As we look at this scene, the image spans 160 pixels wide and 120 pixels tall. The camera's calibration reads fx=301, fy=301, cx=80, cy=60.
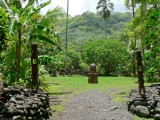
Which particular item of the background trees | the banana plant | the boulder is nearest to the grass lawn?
the boulder

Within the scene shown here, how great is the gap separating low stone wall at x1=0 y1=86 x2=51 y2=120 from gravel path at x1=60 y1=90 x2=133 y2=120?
38.7 inches

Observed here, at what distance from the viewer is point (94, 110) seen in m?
12.0

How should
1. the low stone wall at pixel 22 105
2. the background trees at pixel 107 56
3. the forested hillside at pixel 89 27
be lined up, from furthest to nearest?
1. the forested hillside at pixel 89 27
2. the background trees at pixel 107 56
3. the low stone wall at pixel 22 105

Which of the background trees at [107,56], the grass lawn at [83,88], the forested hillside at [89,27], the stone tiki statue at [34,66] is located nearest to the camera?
the stone tiki statue at [34,66]

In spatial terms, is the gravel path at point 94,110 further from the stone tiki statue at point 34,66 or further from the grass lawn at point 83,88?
the stone tiki statue at point 34,66

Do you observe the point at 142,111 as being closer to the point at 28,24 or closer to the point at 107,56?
the point at 28,24

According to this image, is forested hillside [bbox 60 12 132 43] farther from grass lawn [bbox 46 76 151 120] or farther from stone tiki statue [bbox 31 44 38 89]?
stone tiki statue [bbox 31 44 38 89]

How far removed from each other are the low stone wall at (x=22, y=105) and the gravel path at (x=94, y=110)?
38.7 inches

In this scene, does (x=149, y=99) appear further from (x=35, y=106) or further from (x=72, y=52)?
(x=72, y=52)

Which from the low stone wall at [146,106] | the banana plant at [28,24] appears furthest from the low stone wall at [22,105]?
the banana plant at [28,24]

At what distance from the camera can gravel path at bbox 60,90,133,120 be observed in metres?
10.8

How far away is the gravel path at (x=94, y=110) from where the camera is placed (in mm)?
10805

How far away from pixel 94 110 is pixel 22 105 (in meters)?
3.76

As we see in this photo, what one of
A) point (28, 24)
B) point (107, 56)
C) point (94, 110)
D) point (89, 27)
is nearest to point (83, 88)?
point (28, 24)
